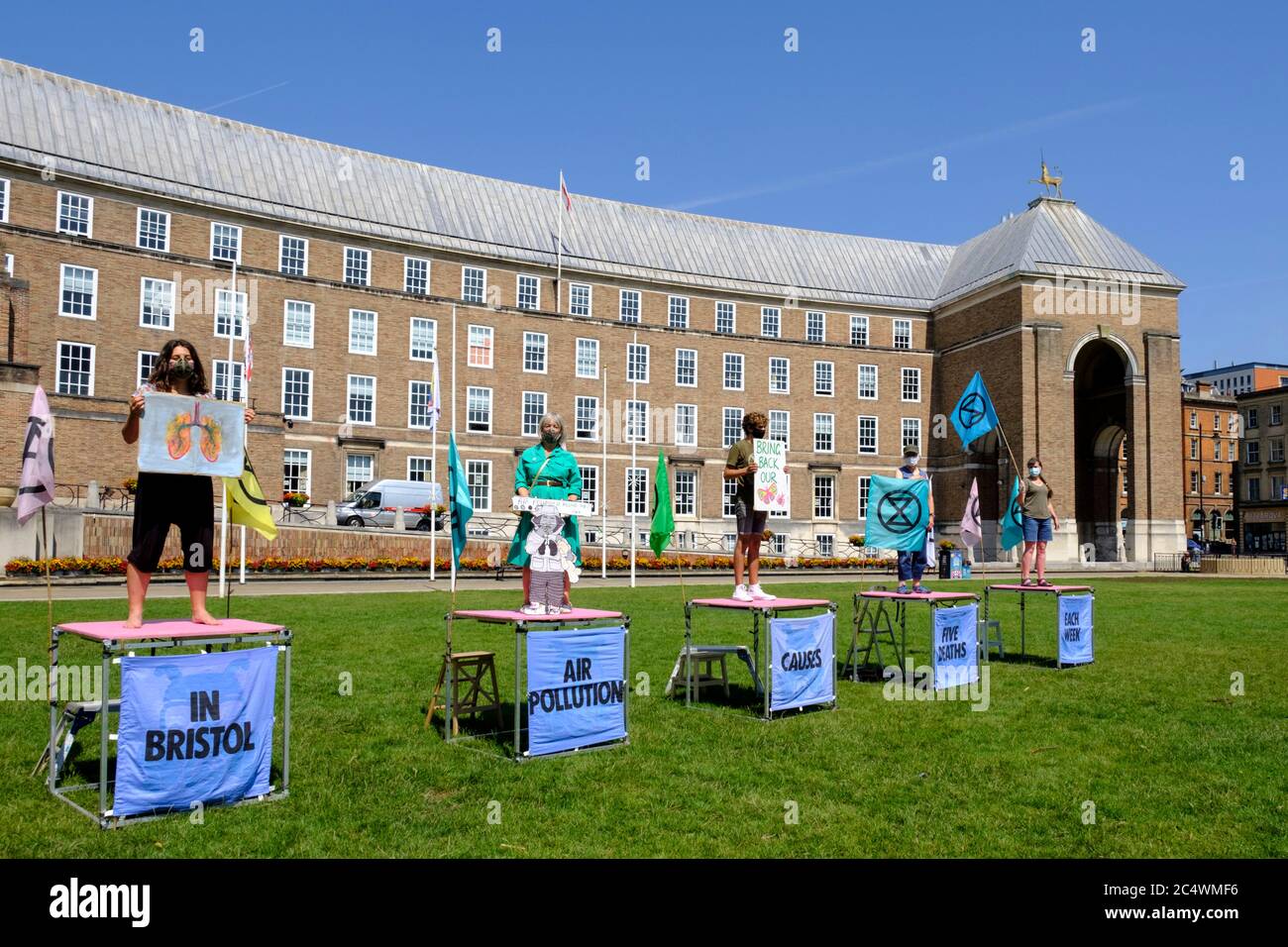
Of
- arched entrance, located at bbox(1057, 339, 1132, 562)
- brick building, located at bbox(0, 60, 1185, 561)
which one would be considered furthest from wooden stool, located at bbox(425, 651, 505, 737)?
arched entrance, located at bbox(1057, 339, 1132, 562)

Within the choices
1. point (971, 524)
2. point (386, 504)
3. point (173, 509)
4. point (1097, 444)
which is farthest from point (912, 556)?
point (1097, 444)

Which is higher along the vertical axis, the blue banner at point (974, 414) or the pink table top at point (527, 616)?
the blue banner at point (974, 414)

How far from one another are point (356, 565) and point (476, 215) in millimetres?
29680

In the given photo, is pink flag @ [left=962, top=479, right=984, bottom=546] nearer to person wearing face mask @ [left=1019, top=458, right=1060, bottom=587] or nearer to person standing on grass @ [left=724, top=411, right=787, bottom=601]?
person wearing face mask @ [left=1019, top=458, right=1060, bottom=587]

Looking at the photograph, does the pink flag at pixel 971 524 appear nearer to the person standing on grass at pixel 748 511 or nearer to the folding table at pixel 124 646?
the person standing on grass at pixel 748 511

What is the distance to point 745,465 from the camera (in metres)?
11.3

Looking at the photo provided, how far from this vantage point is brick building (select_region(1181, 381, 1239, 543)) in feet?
309

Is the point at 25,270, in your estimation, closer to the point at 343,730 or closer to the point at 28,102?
the point at 28,102

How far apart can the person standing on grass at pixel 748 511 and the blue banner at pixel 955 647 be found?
2218mm

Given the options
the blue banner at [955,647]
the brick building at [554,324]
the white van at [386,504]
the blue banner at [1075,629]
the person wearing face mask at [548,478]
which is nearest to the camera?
the person wearing face mask at [548,478]

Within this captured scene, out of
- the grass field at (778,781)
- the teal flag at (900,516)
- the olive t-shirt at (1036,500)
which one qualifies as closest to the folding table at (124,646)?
the grass field at (778,781)

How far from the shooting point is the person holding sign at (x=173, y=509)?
732cm

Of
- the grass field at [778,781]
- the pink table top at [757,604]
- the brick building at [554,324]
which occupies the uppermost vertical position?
the brick building at [554,324]
